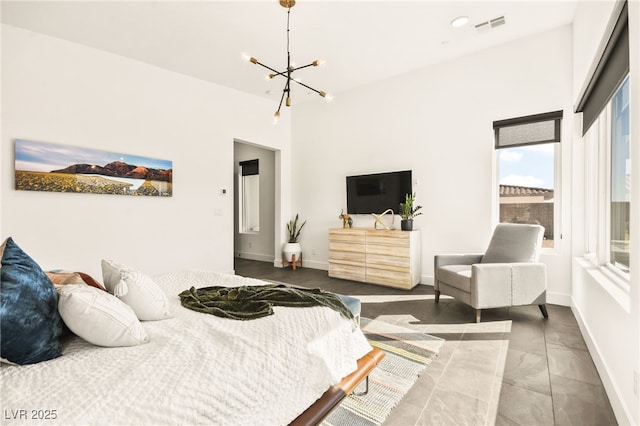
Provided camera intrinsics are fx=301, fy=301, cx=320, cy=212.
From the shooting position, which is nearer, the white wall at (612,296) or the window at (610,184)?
the white wall at (612,296)

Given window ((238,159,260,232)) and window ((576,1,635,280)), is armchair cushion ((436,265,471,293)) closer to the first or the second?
window ((576,1,635,280))

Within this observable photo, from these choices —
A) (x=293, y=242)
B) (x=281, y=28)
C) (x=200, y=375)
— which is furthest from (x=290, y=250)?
(x=200, y=375)

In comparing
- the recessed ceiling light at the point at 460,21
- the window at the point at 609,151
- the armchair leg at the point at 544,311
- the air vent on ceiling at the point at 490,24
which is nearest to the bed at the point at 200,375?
the window at the point at 609,151

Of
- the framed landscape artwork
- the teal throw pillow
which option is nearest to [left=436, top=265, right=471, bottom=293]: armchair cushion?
the teal throw pillow

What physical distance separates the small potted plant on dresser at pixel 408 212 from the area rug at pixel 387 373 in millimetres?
1779

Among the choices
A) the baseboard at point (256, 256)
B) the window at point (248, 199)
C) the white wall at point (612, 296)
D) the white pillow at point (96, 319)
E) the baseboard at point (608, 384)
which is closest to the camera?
the white pillow at point (96, 319)

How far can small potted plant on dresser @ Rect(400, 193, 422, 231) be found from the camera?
433cm

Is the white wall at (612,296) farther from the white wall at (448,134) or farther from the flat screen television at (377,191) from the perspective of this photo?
the flat screen television at (377,191)

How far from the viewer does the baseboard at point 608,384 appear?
58.9 inches

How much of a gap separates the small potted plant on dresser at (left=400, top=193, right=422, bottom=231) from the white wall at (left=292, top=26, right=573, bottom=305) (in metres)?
0.13

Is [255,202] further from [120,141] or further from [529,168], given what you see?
[529,168]

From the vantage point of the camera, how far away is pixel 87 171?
3627 mm

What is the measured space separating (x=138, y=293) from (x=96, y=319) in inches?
12.3

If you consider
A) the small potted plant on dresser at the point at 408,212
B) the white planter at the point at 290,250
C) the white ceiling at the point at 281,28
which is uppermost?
the white ceiling at the point at 281,28
